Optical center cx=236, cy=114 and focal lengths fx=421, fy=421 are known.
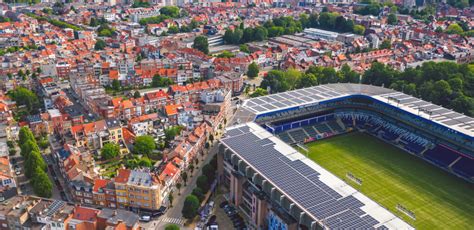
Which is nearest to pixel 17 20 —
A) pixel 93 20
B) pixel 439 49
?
pixel 93 20

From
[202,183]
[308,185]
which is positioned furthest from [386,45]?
[202,183]

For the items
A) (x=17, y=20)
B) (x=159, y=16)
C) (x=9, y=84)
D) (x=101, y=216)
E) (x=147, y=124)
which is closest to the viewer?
(x=101, y=216)

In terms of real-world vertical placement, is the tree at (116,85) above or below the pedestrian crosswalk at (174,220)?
above

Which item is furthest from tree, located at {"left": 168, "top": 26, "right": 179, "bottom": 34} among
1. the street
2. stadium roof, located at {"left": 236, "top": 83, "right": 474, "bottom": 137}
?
the street

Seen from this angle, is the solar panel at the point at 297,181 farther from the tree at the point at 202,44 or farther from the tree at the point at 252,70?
the tree at the point at 202,44

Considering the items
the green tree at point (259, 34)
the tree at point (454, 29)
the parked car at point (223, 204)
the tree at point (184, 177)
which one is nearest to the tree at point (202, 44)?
the green tree at point (259, 34)

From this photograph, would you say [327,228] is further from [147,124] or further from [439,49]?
[439,49]
